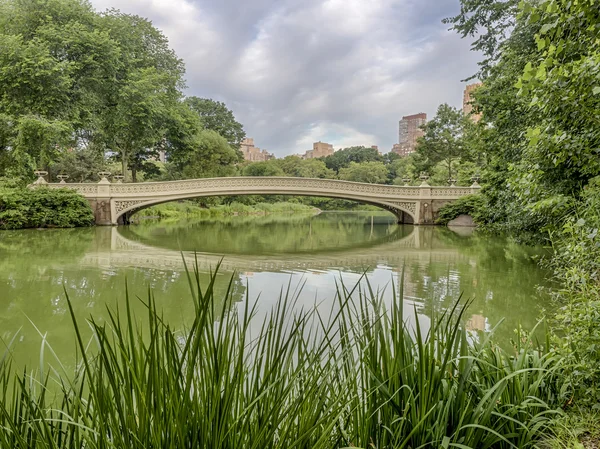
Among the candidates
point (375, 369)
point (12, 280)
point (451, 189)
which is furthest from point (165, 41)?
point (375, 369)

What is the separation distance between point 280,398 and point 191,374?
24 centimetres

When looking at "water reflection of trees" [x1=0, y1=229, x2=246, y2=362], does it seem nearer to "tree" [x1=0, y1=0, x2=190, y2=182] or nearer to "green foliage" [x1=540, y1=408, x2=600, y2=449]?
Result: "green foliage" [x1=540, y1=408, x2=600, y2=449]

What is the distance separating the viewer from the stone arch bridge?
Answer: 14859mm

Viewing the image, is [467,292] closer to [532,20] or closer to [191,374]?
[532,20]

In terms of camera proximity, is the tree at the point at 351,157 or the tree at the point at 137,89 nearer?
the tree at the point at 137,89

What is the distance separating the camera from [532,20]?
1.76 m

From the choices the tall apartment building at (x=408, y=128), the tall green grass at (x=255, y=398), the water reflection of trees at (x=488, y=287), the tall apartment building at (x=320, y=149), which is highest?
the tall apartment building at (x=408, y=128)

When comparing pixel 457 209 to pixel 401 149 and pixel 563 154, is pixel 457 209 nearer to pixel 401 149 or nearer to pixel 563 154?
pixel 563 154

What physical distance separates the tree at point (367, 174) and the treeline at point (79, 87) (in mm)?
25806

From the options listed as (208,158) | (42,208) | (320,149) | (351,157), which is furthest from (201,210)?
(320,149)

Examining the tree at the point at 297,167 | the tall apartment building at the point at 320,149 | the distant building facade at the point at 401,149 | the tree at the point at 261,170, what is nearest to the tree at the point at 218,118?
the tree at the point at 261,170

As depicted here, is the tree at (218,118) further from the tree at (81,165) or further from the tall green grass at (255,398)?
the tall green grass at (255,398)

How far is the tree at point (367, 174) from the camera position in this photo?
43.8m

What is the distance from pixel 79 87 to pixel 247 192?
7449 millimetres
